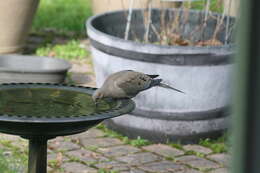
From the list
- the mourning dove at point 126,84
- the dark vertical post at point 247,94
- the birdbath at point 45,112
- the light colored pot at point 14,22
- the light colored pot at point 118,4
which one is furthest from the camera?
the light colored pot at point 118,4

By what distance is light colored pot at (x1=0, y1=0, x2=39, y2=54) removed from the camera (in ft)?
19.6

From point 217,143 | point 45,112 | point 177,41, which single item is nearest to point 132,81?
point 45,112

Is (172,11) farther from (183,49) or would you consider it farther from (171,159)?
(171,159)

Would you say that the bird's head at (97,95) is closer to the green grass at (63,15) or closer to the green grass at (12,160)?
the green grass at (12,160)

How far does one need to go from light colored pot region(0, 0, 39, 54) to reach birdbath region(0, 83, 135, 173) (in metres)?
3.43

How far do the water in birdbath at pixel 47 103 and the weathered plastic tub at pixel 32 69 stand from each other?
2.23 meters

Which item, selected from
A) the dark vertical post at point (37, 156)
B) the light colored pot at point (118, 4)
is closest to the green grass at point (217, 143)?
the dark vertical post at point (37, 156)

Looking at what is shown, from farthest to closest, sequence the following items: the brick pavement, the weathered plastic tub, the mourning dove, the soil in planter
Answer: the weathered plastic tub, the soil in planter, the brick pavement, the mourning dove

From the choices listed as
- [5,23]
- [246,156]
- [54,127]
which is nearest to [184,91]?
[54,127]

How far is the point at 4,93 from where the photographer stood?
2.68 m

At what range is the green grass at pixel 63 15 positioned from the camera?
7777mm

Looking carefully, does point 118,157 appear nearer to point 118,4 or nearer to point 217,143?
point 217,143

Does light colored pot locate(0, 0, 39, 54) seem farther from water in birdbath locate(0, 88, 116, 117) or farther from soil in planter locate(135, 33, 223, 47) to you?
water in birdbath locate(0, 88, 116, 117)

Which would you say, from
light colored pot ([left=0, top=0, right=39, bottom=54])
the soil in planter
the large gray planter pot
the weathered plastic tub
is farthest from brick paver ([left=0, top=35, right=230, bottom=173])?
light colored pot ([left=0, top=0, right=39, bottom=54])
